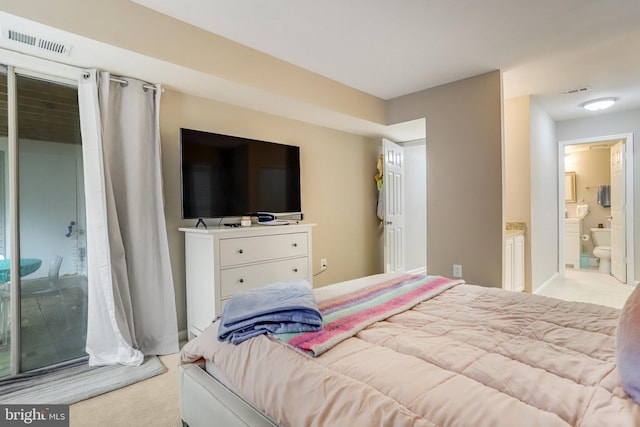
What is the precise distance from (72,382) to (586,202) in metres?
7.85

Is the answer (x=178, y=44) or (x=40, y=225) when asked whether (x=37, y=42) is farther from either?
(x=40, y=225)

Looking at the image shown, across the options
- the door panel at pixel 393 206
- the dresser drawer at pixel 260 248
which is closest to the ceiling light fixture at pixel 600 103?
the door panel at pixel 393 206

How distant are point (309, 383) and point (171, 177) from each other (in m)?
2.33

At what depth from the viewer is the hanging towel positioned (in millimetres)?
5793

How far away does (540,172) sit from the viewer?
4.18m

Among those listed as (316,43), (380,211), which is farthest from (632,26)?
(380,211)

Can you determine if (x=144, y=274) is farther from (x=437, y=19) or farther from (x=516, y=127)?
(x=516, y=127)

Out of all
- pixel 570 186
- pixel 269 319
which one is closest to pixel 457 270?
pixel 269 319

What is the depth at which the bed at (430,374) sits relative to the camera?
815mm

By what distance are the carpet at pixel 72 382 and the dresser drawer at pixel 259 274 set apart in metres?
0.72

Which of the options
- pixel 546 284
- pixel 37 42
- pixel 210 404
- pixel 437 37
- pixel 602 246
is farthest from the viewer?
pixel 602 246

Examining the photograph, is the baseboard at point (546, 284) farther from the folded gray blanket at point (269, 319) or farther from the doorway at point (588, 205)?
the folded gray blanket at point (269, 319)

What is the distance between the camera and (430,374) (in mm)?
975

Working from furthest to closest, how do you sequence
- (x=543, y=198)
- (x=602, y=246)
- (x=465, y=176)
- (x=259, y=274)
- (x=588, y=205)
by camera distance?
Answer: (x=588, y=205), (x=602, y=246), (x=543, y=198), (x=465, y=176), (x=259, y=274)
